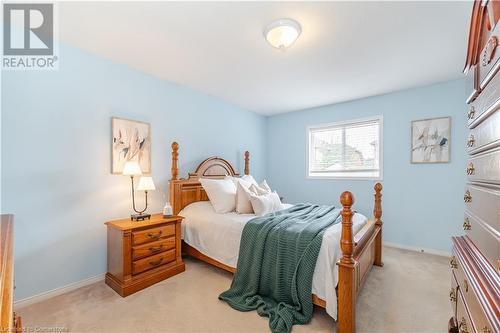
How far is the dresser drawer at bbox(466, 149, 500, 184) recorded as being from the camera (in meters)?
0.74

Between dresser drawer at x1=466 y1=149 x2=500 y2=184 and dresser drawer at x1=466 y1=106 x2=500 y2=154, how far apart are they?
29 mm

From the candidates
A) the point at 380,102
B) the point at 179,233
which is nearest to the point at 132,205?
the point at 179,233

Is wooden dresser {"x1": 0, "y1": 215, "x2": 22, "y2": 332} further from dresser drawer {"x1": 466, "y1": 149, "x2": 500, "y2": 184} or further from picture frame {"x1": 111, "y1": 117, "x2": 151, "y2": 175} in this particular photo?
dresser drawer {"x1": 466, "y1": 149, "x2": 500, "y2": 184}

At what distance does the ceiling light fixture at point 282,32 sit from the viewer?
1812 mm

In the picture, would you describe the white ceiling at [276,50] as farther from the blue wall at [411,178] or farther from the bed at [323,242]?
the bed at [323,242]

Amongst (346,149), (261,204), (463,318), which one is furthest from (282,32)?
(346,149)

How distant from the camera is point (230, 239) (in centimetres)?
231

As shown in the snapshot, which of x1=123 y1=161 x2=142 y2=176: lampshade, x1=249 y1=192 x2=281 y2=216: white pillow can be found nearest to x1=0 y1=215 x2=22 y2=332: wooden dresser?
x1=123 y1=161 x2=142 y2=176: lampshade

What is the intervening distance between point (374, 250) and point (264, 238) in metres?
1.60

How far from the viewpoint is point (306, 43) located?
2.14m

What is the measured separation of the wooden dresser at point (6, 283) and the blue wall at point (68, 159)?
848mm

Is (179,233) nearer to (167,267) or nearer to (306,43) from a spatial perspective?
(167,267)

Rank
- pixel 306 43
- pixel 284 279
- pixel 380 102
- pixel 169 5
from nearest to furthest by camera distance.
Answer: pixel 169 5 → pixel 284 279 → pixel 306 43 → pixel 380 102

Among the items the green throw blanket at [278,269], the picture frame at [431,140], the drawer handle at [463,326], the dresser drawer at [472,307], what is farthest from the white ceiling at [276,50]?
the drawer handle at [463,326]
